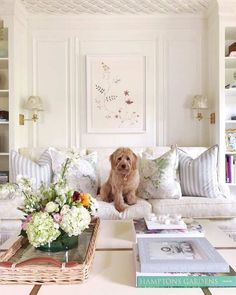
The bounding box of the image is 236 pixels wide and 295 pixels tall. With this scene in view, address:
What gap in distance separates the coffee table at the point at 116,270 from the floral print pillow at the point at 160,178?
3.29 feet

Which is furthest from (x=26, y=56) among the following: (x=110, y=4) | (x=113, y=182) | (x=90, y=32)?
(x=113, y=182)

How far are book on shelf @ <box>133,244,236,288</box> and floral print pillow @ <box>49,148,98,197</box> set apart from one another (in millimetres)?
1981

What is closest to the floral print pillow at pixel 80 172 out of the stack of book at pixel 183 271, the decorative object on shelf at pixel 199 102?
the decorative object on shelf at pixel 199 102

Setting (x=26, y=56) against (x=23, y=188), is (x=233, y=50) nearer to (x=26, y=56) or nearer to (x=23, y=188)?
(x=26, y=56)

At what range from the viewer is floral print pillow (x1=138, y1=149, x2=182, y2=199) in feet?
9.81

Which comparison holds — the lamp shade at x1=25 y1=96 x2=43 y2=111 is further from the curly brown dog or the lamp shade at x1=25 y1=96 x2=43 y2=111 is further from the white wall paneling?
the white wall paneling

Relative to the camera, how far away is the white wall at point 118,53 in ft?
13.0

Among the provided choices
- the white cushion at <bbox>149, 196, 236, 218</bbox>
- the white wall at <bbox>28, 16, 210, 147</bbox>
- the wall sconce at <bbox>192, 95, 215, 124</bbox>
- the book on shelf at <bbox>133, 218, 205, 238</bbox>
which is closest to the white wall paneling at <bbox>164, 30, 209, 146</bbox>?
the white wall at <bbox>28, 16, 210, 147</bbox>

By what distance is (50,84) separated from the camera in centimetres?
400

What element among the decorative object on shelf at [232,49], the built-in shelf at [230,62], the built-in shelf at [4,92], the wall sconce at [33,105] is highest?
the decorative object on shelf at [232,49]

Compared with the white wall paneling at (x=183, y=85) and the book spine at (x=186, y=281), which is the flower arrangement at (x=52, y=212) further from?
the white wall paneling at (x=183, y=85)

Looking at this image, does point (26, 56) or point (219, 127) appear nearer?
point (219, 127)

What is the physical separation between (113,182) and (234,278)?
73.0 inches

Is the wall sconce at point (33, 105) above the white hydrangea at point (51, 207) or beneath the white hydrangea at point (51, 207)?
above
